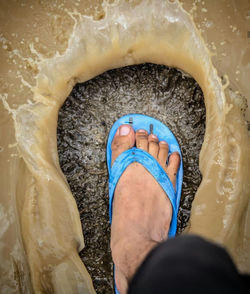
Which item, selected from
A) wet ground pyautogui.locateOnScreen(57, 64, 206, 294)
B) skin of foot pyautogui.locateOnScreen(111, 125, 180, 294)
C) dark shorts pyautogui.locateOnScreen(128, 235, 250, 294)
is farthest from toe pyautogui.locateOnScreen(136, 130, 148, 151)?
dark shorts pyautogui.locateOnScreen(128, 235, 250, 294)

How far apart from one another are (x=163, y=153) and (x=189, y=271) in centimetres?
88

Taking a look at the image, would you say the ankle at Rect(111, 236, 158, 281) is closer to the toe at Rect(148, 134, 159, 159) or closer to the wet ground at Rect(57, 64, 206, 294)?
the wet ground at Rect(57, 64, 206, 294)

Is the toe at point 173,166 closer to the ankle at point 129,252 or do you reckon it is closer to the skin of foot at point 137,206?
the skin of foot at point 137,206

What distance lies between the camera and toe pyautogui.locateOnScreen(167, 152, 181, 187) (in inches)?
52.9

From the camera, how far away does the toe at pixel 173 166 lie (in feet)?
4.41

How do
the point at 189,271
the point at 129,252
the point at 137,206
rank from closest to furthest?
1. the point at 189,271
2. the point at 129,252
3. the point at 137,206

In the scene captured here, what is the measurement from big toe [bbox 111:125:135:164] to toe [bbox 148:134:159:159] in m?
0.09

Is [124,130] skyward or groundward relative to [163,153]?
skyward

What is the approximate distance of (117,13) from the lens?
113cm

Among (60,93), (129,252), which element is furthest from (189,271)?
(60,93)

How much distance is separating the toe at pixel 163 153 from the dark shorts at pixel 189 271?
30.7 inches

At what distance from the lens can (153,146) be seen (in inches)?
53.7

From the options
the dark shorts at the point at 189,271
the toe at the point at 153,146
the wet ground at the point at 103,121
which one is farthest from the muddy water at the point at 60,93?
the dark shorts at the point at 189,271

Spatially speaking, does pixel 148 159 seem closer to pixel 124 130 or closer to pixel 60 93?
pixel 124 130
